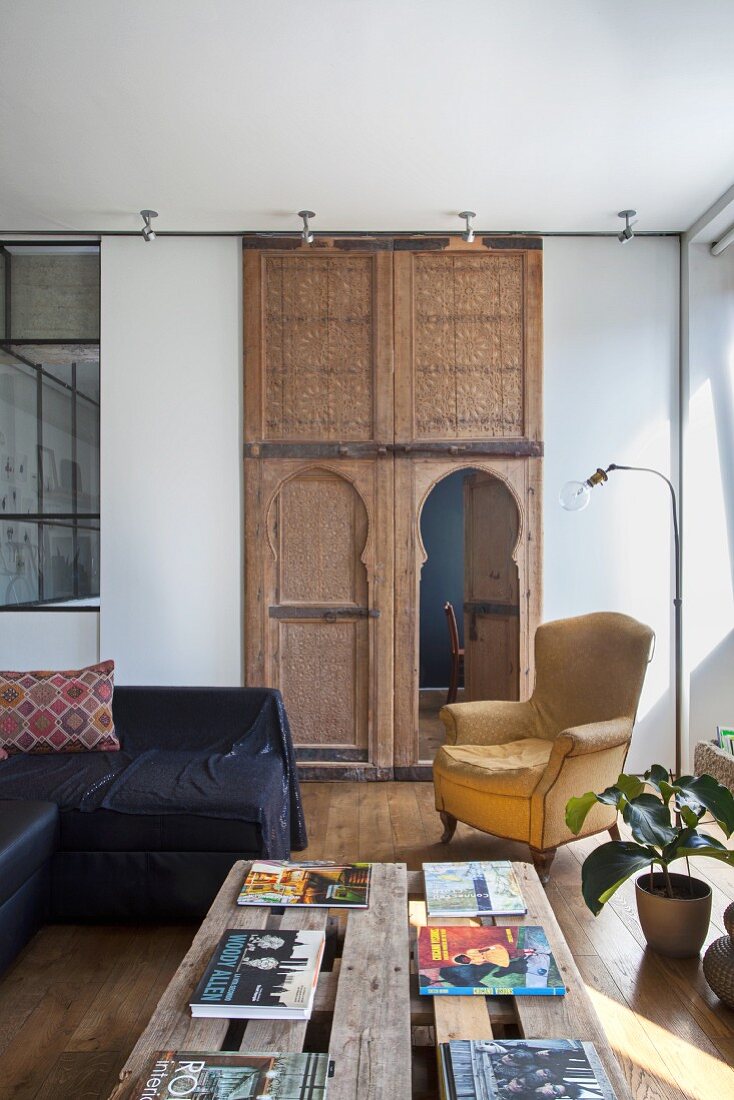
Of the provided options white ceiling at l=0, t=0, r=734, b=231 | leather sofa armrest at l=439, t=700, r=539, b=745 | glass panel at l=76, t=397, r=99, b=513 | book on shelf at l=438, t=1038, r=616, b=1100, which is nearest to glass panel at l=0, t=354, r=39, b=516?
glass panel at l=76, t=397, r=99, b=513

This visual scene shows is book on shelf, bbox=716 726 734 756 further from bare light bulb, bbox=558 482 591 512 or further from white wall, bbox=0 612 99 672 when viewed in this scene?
white wall, bbox=0 612 99 672

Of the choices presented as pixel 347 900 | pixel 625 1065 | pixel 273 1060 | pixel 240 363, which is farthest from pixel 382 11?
pixel 625 1065

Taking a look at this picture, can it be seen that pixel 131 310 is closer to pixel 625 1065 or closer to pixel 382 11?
pixel 382 11

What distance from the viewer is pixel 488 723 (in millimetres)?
4020

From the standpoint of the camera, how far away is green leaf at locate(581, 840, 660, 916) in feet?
8.34

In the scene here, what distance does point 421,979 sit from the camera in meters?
1.83

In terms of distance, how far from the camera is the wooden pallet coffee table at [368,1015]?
1513 millimetres

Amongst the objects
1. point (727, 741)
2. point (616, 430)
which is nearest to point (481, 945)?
point (727, 741)

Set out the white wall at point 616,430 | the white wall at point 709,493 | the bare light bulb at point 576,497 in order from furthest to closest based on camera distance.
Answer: the white wall at point 616,430, the white wall at point 709,493, the bare light bulb at point 576,497

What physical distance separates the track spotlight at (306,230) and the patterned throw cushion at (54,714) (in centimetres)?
265

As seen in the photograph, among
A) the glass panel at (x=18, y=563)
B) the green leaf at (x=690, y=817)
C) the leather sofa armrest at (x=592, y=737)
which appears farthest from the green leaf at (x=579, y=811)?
the glass panel at (x=18, y=563)

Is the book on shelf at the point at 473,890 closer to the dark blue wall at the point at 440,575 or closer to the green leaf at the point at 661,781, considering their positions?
the green leaf at the point at 661,781

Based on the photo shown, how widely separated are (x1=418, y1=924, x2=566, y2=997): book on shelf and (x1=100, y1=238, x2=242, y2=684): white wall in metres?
3.08

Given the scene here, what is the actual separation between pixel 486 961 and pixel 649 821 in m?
0.96
